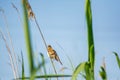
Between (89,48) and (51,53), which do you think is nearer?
(89,48)

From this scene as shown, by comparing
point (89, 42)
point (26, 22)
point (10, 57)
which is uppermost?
point (26, 22)

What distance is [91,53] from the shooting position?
33.0 inches

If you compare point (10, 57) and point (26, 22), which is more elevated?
point (26, 22)

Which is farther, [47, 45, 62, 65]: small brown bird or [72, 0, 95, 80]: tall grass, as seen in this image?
[47, 45, 62, 65]: small brown bird

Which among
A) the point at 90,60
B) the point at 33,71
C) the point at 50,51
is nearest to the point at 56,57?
the point at 50,51

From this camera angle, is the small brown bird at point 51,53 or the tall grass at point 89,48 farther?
the small brown bird at point 51,53

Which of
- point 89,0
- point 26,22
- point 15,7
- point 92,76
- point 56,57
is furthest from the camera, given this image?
point 15,7

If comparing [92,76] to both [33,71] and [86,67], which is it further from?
[33,71]

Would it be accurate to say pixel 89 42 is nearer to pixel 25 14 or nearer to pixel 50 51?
pixel 50 51

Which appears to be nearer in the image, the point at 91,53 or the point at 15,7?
the point at 91,53

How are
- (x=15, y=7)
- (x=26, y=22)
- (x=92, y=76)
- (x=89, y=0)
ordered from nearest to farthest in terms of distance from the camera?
1. (x=26, y=22)
2. (x=92, y=76)
3. (x=89, y=0)
4. (x=15, y=7)

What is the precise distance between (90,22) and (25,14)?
1.82 ft

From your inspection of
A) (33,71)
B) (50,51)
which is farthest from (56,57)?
(33,71)

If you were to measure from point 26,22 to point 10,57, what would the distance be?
1.27 m
